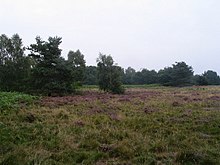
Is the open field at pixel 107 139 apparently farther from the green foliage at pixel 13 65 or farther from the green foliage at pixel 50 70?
Answer: the green foliage at pixel 13 65

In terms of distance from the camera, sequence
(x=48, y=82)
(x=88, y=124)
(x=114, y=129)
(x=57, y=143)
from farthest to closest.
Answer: (x=48, y=82) → (x=88, y=124) → (x=114, y=129) → (x=57, y=143)

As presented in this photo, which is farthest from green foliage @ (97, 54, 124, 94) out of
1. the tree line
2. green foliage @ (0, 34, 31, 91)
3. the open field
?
the open field

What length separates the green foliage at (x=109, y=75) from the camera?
1437 inches

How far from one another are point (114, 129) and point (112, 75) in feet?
86.8

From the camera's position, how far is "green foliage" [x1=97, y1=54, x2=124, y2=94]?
36.5m

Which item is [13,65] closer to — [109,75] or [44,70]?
[44,70]

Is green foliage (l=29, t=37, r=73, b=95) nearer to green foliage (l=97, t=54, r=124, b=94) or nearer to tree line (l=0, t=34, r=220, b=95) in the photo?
tree line (l=0, t=34, r=220, b=95)

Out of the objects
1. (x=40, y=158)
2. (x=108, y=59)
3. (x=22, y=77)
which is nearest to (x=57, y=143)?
(x=40, y=158)

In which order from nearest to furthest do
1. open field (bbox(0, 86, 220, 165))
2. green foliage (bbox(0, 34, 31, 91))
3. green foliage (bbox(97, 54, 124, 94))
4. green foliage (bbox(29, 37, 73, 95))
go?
open field (bbox(0, 86, 220, 165)) < green foliage (bbox(29, 37, 73, 95)) < green foliage (bbox(0, 34, 31, 91)) < green foliage (bbox(97, 54, 124, 94))

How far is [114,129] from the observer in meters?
10.8

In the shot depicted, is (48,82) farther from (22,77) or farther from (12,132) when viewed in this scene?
(12,132)

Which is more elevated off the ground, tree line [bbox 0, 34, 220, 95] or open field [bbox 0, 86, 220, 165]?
tree line [bbox 0, 34, 220, 95]

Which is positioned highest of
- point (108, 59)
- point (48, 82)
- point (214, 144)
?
point (108, 59)

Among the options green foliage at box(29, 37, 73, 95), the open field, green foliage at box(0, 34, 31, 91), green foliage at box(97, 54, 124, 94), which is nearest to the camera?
the open field
